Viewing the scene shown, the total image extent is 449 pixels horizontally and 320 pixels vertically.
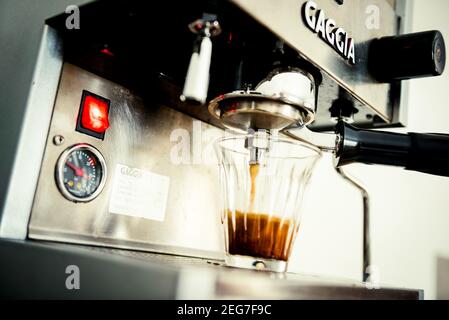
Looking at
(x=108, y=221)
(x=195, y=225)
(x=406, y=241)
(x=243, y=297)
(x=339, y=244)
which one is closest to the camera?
(x=243, y=297)

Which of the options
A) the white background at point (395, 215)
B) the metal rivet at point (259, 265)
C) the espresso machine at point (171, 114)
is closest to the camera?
the espresso machine at point (171, 114)

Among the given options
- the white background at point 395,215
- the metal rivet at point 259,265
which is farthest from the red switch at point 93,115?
the white background at point 395,215

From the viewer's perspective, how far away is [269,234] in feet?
1.86

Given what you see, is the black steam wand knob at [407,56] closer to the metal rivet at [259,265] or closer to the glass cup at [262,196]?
the glass cup at [262,196]

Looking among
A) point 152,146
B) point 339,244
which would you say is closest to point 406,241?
point 339,244

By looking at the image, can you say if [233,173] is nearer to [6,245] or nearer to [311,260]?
[6,245]

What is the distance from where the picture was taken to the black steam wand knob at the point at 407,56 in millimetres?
613

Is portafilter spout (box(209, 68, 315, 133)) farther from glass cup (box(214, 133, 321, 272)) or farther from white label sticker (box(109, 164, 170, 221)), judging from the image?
white label sticker (box(109, 164, 170, 221))

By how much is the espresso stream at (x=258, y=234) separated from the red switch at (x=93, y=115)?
0.73 feet

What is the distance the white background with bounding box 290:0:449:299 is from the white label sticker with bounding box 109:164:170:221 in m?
0.47

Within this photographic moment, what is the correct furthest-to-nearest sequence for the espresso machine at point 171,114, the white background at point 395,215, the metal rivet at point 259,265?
the white background at point 395,215 < the metal rivet at point 259,265 < the espresso machine at point 171,114

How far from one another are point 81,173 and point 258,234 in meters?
0.26

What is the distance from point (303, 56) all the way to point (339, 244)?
82 centimetres

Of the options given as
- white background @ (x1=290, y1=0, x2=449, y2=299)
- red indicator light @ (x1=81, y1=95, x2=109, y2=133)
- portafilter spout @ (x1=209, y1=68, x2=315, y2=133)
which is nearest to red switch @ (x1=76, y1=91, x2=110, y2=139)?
red indicator light @ (x1=81, y1=95, x2=109, y2=133)
